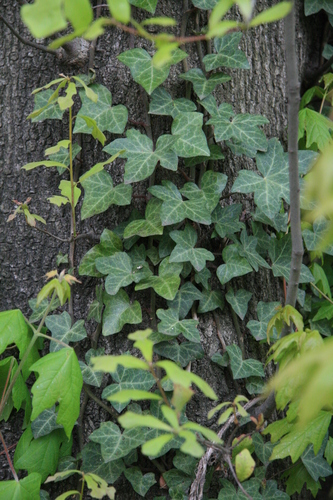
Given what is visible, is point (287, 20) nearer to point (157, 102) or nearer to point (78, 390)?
point (157, 102)

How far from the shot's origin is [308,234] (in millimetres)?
1379

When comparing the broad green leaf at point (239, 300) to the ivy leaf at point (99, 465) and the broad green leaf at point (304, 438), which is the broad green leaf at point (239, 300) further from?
the ivy leaf at point (99, 465)

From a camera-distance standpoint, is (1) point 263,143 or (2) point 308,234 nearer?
(1) point 263,143

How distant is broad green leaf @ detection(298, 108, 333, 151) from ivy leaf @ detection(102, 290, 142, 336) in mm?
721

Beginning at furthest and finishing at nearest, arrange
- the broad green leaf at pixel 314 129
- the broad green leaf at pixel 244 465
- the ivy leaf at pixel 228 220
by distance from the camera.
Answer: the broad green leaf at pixel 314 129, the ivy leaf at pixel 228 220, the broad green leaf at pixel 244 465

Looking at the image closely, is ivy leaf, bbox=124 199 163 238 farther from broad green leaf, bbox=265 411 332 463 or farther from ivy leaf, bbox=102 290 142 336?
broad green leaf, bbox=265 411 332 463

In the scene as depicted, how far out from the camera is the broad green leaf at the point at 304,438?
1.12 m

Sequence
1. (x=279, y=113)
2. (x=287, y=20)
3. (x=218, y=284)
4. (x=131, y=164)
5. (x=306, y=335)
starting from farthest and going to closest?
(x=279, y=113) → (x=218, y=284) → (x=131, y=164) → (x=306, y=335) → (x=287, y=20)

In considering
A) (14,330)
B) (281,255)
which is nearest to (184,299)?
(281,255)

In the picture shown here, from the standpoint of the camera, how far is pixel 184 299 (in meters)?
1.25

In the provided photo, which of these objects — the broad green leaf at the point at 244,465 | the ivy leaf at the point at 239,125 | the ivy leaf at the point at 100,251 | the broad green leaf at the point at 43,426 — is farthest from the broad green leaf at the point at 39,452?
the ivy leaf at the point at 239,125

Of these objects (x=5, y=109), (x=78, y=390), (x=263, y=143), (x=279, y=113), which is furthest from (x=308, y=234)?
(x=5, y=109)

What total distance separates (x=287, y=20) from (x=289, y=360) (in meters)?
0.65

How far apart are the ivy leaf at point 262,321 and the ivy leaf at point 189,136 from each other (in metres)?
0.45
